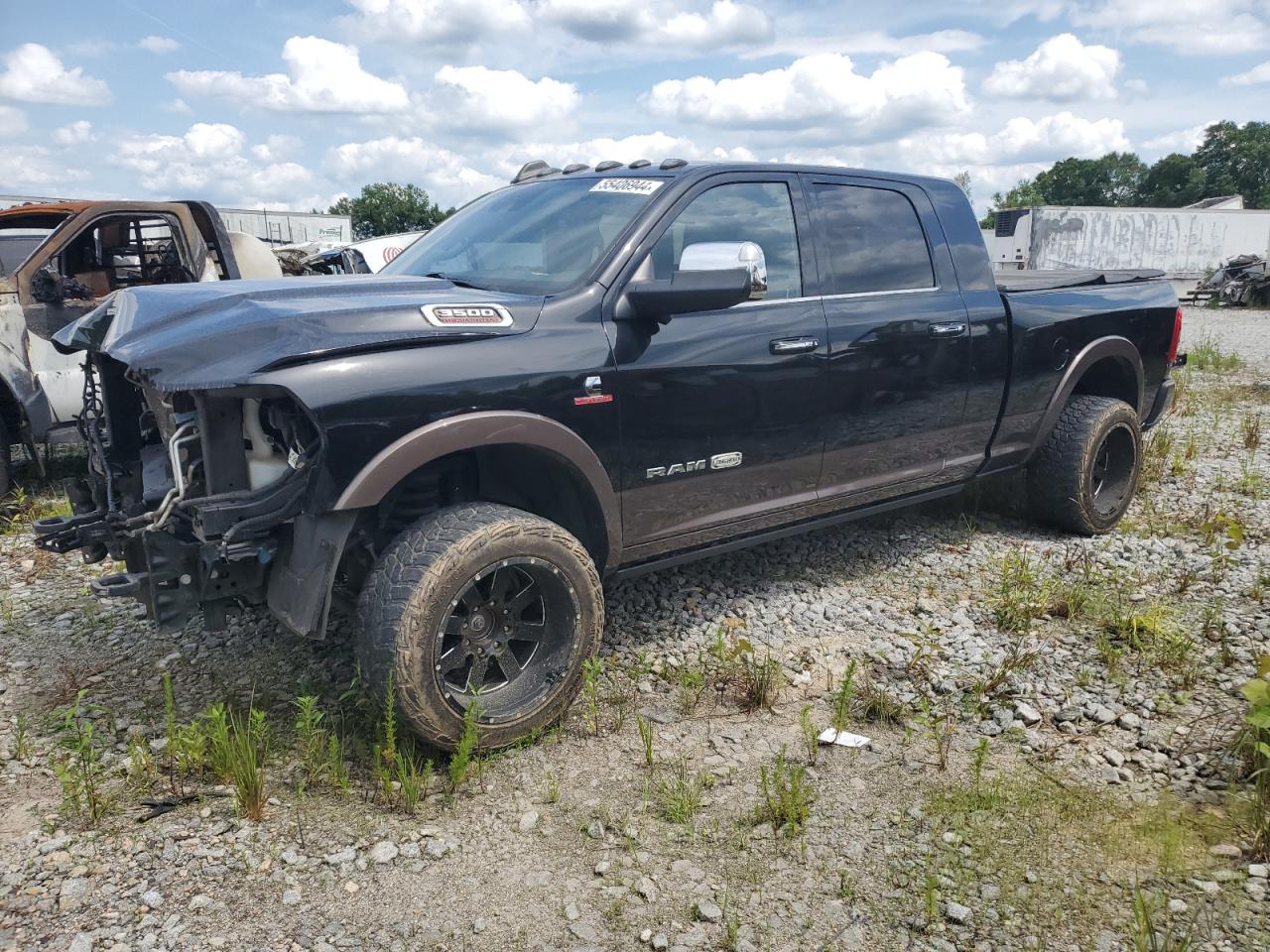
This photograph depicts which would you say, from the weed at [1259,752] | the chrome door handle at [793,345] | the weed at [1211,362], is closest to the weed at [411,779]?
the chrome door handle at [793,345]

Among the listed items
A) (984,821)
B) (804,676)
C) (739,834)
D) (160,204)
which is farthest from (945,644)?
(160,204)

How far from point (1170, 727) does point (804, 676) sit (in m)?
1.32

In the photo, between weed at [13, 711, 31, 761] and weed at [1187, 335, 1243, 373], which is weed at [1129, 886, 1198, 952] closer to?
weed at [13, 711, 31, 761]

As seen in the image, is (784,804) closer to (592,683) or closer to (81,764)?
(592,683)

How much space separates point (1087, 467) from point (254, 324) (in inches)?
175

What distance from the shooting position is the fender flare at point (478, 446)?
2.84m

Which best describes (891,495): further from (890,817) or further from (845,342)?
(890,817)

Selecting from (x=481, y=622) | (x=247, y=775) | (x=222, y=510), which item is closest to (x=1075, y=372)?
(x=481, y=622)

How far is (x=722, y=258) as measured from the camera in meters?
3.53

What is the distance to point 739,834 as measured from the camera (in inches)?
110

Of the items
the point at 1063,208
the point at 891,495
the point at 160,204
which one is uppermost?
the point at 1063,208

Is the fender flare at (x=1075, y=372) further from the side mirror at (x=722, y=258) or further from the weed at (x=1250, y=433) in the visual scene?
the weed at (x=1250, y=433)

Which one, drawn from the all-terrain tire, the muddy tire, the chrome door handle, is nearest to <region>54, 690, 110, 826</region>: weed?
the muddy tire

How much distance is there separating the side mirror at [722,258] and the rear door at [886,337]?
0.49 metres
